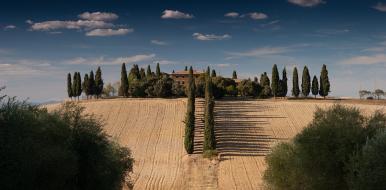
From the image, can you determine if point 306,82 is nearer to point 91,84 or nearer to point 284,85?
point 284,85

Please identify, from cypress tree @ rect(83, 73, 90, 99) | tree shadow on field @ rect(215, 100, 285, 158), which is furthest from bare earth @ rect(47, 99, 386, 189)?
cypress tree @ rect(83, 73, 90, 99)

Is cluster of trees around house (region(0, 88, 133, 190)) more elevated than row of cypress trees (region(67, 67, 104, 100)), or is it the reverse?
row of cypress trees (region(67, 67, 104, 100))

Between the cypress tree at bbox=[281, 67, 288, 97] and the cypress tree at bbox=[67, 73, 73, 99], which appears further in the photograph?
the cypress tree at bbox=[67, 73, 73, 99]

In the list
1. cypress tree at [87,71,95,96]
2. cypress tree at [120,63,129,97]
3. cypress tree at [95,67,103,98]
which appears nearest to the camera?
cypress tree at [120,63,129,97]

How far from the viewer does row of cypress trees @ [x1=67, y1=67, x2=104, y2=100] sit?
122750 mm

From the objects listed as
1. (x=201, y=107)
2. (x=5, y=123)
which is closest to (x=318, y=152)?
(x=5, y=123)

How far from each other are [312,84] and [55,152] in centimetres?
9833

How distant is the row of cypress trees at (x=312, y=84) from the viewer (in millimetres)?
116312

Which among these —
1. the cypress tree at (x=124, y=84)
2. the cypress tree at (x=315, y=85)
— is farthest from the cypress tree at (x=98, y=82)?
the cypress tree at (x=315, y=85)

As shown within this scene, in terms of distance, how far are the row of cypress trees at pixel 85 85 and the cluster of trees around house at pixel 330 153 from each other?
91518 millimetres

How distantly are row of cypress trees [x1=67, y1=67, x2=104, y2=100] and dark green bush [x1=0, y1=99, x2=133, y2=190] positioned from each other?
8695 cm

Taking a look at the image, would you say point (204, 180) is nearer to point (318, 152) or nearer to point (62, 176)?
point (318, 152)

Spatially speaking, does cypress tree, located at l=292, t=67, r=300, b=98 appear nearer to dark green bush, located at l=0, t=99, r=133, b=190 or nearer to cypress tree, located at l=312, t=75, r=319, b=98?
cypress tree, located at l=312, t=75, r=319, b=98

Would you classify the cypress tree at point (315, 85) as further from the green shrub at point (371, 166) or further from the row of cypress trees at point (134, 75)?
the green shrub at point (371, 166)
